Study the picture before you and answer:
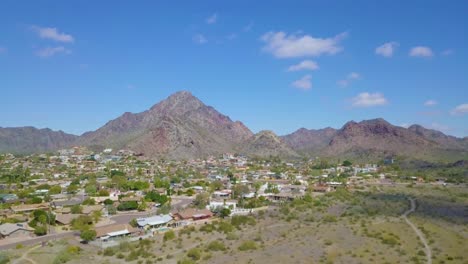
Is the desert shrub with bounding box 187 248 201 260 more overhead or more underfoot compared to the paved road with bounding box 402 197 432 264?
more underfoot

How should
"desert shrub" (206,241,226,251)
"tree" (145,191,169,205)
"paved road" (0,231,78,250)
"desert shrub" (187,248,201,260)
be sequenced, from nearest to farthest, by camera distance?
1. "desert shrub" (187,248,201,260)
2. "desert shrub" (206,241,226,251)
3. "paved road" (0,231,78,250)
4. "tree" (145,191,169,205)

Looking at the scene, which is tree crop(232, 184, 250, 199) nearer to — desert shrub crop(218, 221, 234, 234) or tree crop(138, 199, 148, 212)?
tree crop(138, 199, 148, 212)

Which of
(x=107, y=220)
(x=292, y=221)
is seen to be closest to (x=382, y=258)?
(x=292, y=221)

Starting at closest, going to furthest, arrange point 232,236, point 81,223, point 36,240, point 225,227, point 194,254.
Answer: point 194,254, point 232,236, point 36,240, point 225,227, point 81,223

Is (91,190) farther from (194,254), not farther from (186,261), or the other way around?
(186,261)

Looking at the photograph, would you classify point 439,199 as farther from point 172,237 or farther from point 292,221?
point 172,237

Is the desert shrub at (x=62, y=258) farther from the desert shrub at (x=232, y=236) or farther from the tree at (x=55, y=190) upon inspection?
→ the tree at (x=55, y=190)

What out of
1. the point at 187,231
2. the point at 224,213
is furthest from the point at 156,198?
the point at 187,231

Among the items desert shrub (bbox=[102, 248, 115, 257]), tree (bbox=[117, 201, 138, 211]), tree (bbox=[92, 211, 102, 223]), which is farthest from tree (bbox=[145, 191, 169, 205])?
desert shrub (bbox=[102, 248, 115, 257])

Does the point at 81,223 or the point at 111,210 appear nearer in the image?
the point at 81,223

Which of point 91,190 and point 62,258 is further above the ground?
point 91,190

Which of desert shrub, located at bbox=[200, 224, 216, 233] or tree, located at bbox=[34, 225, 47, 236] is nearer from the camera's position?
desert shrub, located at bbox=[200, 224, 216, 233]
